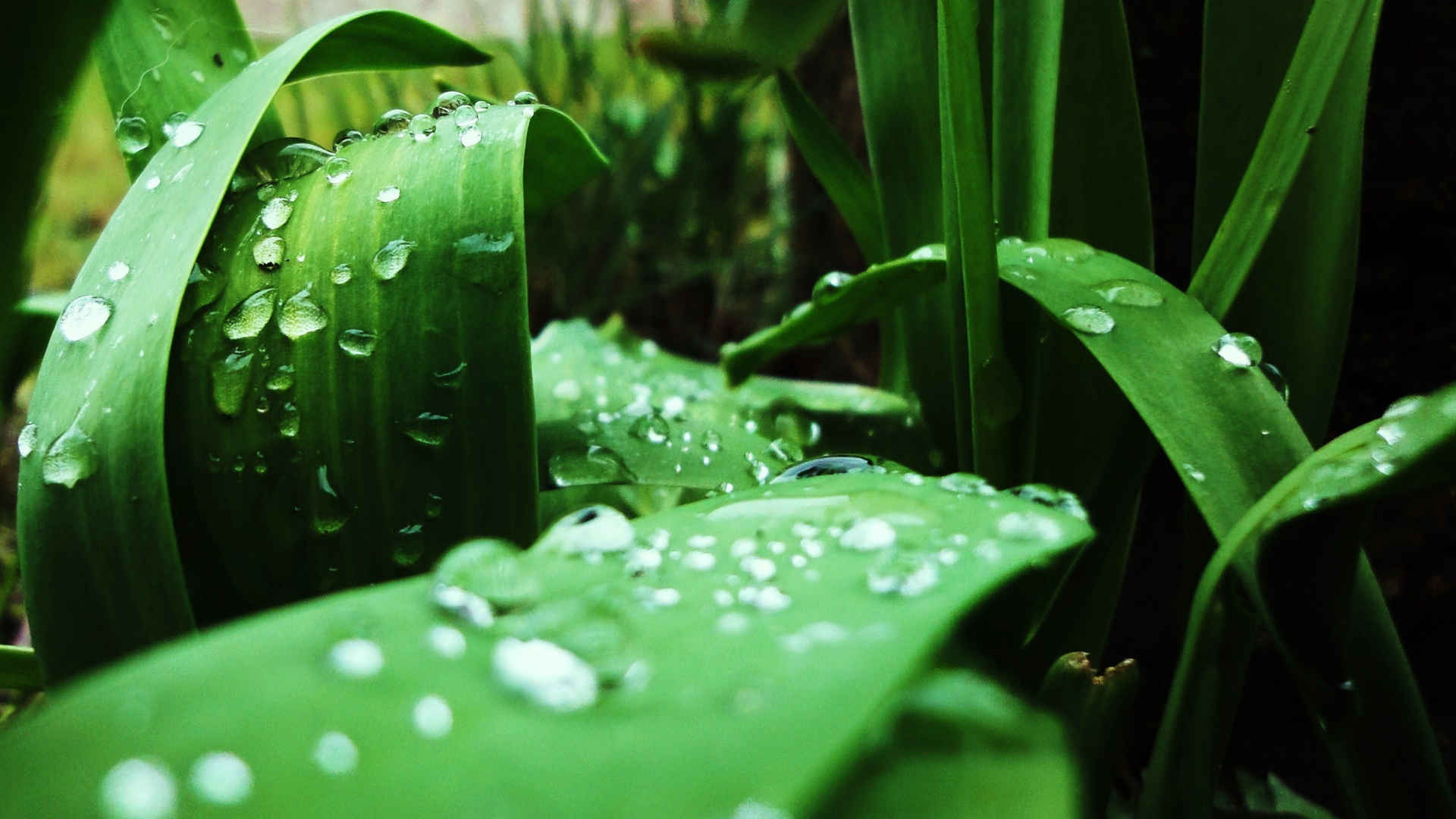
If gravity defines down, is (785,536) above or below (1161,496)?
above

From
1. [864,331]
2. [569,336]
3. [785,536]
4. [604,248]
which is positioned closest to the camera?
[785,536]

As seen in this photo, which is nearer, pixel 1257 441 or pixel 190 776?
pixel 190 776

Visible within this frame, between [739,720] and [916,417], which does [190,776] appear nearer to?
[739,720]

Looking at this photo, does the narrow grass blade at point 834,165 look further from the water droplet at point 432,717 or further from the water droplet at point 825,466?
the water droplet at point 432,717

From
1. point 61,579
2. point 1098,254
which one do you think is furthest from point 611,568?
point 1098,254

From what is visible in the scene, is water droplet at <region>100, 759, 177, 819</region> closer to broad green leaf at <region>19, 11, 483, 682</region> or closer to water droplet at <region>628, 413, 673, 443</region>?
broad green leaf at <region>19, 11, 483, 682</region>

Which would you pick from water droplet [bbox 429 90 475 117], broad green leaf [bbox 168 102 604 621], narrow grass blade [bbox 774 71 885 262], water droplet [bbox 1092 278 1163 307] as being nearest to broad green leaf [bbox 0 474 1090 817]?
broad green leaf [bbox 168 102 604 621]
